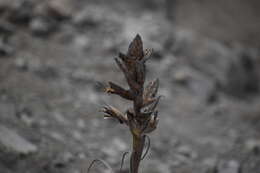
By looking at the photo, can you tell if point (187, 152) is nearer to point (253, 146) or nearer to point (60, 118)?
point (253, 146)

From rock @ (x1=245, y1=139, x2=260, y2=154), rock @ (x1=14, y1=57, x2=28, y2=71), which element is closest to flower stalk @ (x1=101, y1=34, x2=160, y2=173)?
rock @ (x1=245, y1=139, x2=260, y2=154)

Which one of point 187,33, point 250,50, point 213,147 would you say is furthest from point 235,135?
point 250,50

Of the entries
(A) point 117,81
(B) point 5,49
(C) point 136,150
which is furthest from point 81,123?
(C) point 136,150

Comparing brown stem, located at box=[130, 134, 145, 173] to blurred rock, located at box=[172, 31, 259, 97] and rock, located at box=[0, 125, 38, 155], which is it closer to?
rock, located at box=[0, 125, 38, 155]

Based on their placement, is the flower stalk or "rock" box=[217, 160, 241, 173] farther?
"rock" box=[217, 160, 241, 173]

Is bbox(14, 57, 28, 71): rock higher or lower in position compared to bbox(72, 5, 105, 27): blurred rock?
lower

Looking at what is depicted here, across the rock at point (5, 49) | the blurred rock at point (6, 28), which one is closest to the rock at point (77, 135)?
the rock at point (5, 49)
